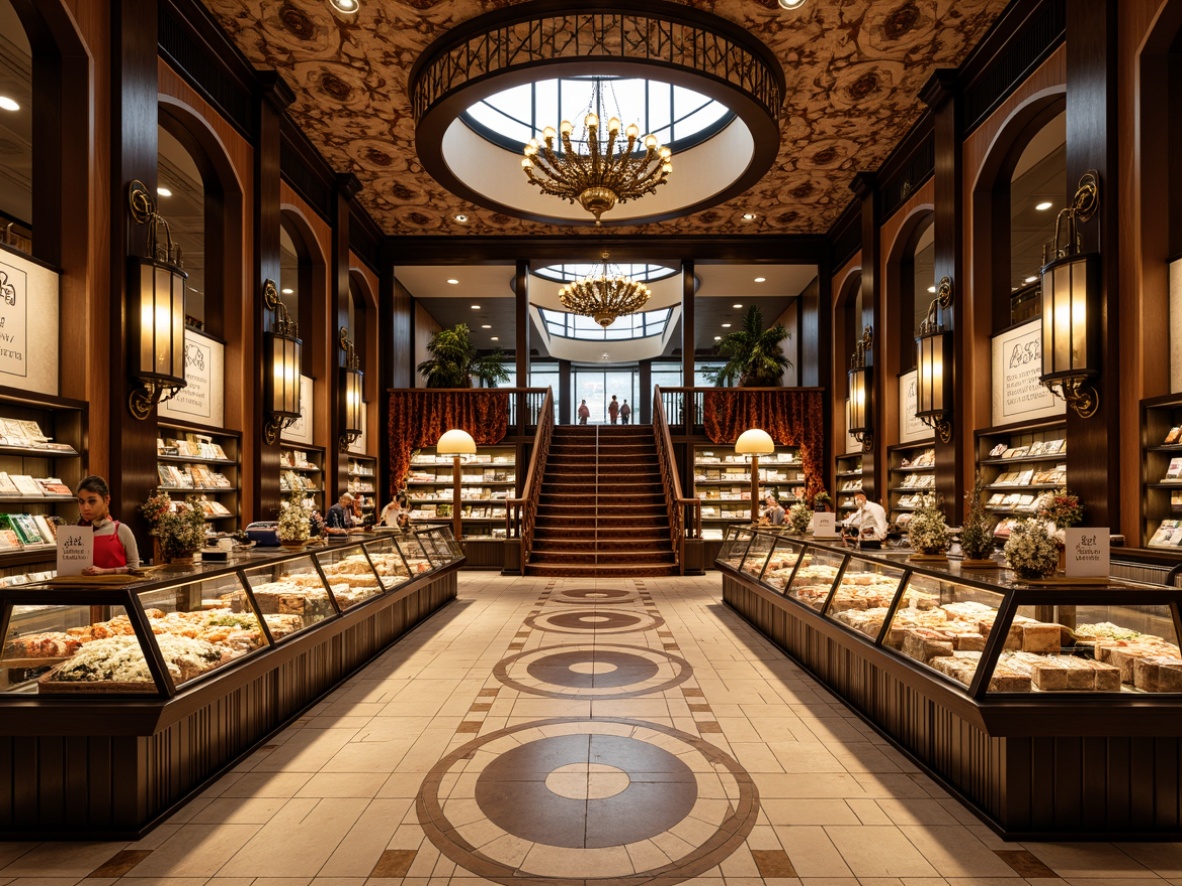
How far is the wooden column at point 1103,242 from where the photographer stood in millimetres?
5199

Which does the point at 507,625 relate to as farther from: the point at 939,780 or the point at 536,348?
the point at 536,348

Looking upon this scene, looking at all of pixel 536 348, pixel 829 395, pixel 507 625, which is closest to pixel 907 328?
pixel 829 395

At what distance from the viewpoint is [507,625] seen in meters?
6.64

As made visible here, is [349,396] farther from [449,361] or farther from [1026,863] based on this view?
[1026,863]

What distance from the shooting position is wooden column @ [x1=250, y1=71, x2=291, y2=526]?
7.53 meters

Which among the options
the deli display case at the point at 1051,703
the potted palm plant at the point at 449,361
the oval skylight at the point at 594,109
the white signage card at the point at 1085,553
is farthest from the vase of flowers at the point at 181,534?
the potted palm plant at the point at 449,361

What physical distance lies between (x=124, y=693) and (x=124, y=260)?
Answer: 3.88m

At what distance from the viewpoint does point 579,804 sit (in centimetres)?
290

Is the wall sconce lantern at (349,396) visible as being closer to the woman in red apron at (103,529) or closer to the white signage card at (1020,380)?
the woman in red apron at (103,529)

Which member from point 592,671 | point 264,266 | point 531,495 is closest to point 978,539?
point 592,671

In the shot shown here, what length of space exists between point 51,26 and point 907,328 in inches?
390

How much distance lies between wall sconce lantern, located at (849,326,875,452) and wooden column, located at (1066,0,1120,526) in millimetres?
4575

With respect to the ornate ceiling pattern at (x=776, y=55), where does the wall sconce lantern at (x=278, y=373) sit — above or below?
below

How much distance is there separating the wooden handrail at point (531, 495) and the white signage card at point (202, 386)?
443 cm
